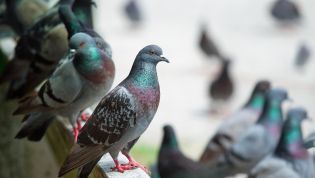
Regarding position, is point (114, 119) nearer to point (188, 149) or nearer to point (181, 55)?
point (188, 149)

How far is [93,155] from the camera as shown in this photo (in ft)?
11.6

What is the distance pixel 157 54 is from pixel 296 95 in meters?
9.35

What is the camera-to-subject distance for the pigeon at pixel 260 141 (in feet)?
21.2

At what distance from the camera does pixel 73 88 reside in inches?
162

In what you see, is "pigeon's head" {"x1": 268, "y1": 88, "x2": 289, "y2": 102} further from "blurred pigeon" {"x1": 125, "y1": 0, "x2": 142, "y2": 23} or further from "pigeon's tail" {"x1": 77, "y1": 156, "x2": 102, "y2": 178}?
"blurred pigeon" {"x1": 125, "y1": 0, "x2": 142, "y2": 23}

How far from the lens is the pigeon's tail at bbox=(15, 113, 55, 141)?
439cm

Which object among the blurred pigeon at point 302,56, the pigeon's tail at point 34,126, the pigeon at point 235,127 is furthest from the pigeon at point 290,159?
the blurred pigeon at point 302,56

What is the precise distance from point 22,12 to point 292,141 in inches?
97.8

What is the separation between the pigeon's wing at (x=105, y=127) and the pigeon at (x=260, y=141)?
304 cm

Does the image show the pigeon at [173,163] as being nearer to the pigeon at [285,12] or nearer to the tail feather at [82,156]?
the tail feather at [82,156]

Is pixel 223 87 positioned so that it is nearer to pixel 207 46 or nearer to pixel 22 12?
pixel 207 46

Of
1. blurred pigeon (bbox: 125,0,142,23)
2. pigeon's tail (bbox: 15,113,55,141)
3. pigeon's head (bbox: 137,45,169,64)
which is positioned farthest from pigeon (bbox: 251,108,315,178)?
blurred pigeon (bbox: 125,0,142,23)

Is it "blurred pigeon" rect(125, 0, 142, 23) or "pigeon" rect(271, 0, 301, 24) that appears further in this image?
"blurred pigeon" rect(125, 0, 142, 23)

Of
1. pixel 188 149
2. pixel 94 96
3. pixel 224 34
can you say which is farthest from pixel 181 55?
pixel 94 96
